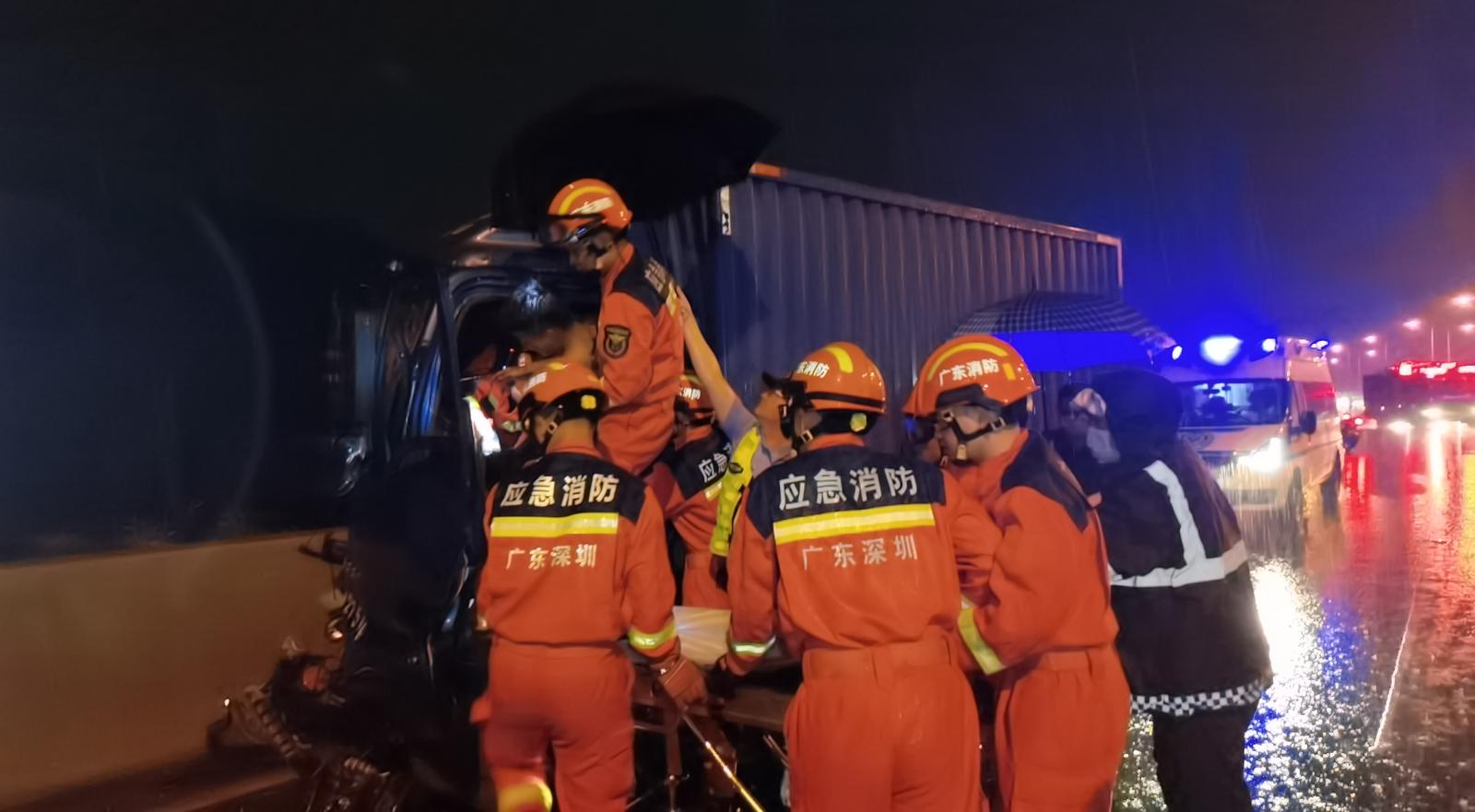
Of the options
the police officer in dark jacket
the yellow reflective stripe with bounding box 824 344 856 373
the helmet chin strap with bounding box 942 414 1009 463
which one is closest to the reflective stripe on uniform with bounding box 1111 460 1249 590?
the police officer in dark jacket

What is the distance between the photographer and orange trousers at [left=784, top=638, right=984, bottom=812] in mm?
2555

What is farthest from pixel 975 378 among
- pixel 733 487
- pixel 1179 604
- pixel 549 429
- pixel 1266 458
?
pixel 1266 458

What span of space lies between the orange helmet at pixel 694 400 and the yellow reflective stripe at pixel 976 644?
6.48 ft

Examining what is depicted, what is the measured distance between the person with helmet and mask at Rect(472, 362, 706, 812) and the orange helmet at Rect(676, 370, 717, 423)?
1.30m

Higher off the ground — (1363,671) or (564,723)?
(564,723)

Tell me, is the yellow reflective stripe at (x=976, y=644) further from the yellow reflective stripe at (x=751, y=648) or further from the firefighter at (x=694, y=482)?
the firefighter at (x=694, y=482)

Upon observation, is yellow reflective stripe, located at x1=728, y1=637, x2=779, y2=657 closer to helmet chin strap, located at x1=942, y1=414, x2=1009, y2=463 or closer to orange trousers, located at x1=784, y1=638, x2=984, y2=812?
orange trousers, located at x1=784, y1=638, x2=984, y2=812

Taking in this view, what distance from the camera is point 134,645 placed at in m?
4.73

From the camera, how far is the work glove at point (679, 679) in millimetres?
3066

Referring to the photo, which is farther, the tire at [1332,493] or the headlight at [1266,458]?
the tire at [1332,493]

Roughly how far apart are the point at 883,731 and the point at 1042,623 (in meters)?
0.53

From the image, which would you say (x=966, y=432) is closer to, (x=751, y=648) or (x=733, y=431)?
(x=751, y=648)

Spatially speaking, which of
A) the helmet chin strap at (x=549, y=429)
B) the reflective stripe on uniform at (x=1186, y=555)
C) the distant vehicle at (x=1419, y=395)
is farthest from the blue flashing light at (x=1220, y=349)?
the distant vehicle at (x=1419, y=395)

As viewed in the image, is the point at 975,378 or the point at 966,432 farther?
the point at 966,432
